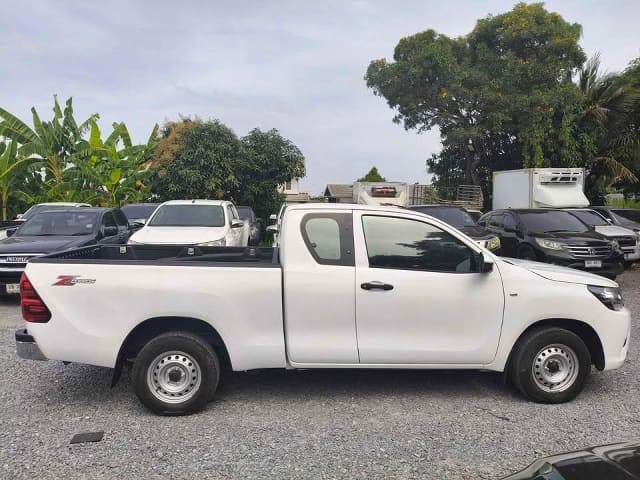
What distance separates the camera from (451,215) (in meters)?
12.5

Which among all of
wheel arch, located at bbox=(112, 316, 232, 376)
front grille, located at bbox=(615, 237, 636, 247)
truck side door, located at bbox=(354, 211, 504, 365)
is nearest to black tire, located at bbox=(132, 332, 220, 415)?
Answer: wheel arch, located at bbox=(112, 316, 232, 376)

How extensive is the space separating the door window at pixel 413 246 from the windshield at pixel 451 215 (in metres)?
7.62

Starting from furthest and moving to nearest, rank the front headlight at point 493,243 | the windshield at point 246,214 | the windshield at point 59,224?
the windshield at point 246,214 < the front headlight at point 493,243 < the windshield at point 59,224

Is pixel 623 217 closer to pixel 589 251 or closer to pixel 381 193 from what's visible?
pixel 589 251

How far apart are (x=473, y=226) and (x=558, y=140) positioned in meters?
16.0

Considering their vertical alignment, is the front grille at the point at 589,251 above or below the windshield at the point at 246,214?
below

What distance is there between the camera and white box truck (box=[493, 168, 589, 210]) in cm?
1717

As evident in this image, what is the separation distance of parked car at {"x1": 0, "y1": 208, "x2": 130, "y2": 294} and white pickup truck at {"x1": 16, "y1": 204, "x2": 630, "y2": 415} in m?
4.62

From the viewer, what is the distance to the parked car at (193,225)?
381 inches

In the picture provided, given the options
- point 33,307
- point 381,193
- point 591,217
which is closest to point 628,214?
point 591,217

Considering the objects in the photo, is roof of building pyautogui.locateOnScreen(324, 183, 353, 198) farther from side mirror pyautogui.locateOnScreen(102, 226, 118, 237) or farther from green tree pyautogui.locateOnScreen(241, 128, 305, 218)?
side mirror pyautogui.locateOnScreen(102, 226, 118, 237)

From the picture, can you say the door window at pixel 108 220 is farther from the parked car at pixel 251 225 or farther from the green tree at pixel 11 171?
the green tree at pixel 11 171

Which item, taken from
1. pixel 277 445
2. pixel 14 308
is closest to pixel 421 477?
pixel 277 445

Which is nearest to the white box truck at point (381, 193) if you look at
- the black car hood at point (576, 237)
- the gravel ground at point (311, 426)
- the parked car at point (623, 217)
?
the parked car at point (623, 217)
